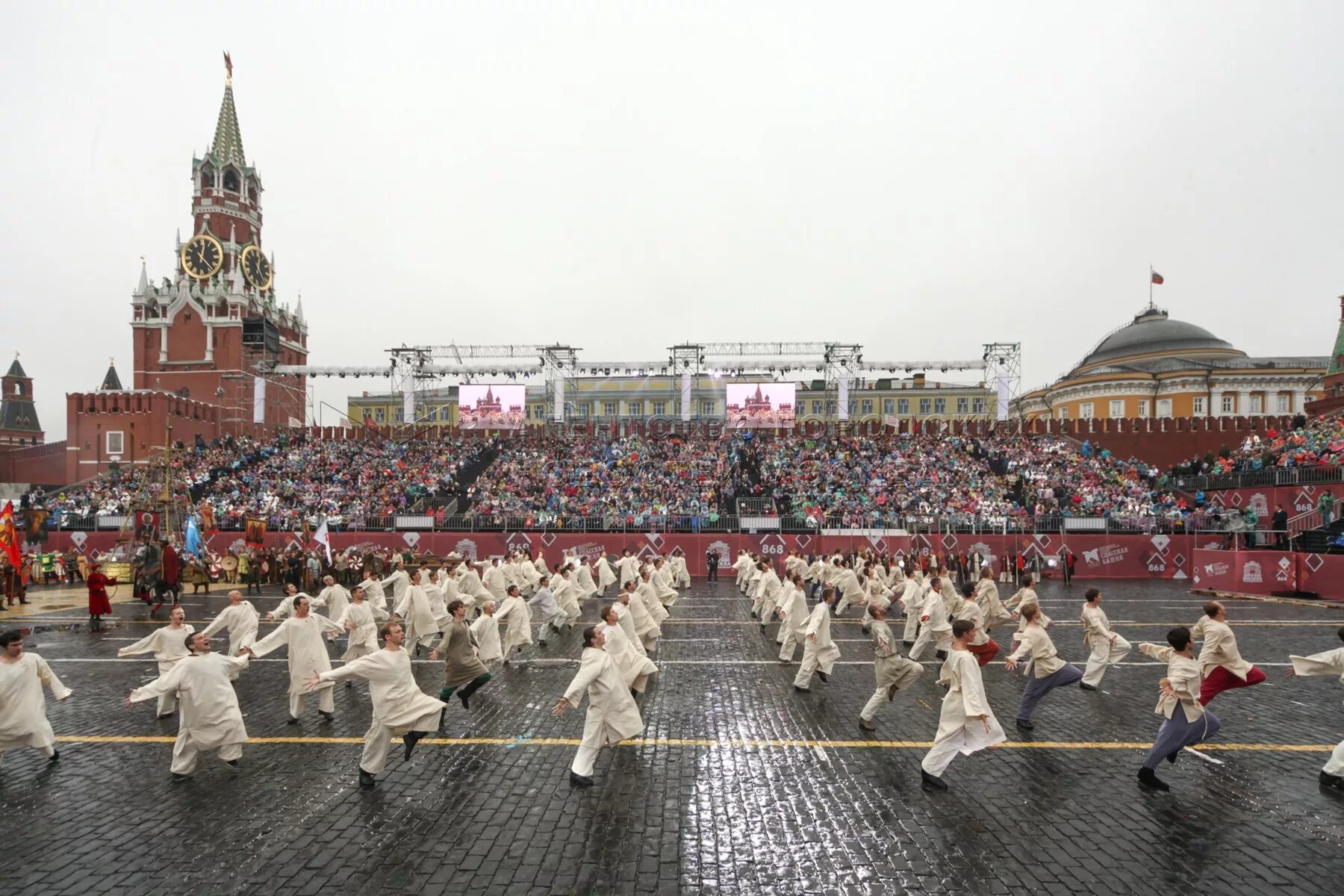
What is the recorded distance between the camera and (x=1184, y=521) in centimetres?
2947

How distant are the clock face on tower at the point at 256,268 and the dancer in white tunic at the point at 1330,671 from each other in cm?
7560

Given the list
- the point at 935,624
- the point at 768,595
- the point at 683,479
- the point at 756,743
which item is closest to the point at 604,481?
the point at 683,479

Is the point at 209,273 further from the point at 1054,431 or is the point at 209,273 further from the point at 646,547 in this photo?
the point at 1054,431

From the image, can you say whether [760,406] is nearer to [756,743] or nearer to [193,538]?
[193,538]

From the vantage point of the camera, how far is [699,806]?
719cm

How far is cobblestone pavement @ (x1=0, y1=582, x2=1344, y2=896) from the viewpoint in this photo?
5.83 meters

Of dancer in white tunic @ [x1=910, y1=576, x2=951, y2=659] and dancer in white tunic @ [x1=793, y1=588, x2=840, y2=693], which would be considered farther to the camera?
dancer in white tunic @ [x1=910, y1=576, x2=951, y2=659]

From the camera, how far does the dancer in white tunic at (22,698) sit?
8039mm

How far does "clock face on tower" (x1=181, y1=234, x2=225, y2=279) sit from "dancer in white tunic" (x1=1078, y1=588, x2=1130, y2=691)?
71.8 metres

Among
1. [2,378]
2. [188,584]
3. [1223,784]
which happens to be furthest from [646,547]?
[2,378]

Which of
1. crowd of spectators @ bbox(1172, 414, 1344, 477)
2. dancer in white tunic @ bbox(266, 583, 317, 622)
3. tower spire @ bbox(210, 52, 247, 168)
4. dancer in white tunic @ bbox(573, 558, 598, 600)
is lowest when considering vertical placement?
dancer in white tunic @ bbox(573, 558, 598, 600)

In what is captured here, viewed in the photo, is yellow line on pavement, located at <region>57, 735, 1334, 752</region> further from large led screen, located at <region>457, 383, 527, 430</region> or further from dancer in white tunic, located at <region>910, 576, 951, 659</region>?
large led screen, located at <region>457, 383, 527, 430</region>

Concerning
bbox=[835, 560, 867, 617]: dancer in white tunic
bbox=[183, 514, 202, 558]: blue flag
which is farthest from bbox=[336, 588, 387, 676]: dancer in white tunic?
bbox=[183, 514, 202, 558]: blue flag

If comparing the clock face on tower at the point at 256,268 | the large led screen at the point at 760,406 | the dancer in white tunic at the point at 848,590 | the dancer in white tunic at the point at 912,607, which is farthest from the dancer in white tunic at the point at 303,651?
the clock face on tower at the point at 256,268
